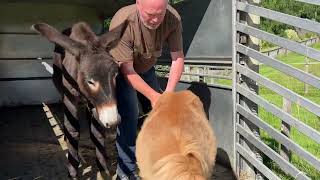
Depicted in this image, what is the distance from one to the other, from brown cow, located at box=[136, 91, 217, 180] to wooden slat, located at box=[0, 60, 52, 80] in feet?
25.6

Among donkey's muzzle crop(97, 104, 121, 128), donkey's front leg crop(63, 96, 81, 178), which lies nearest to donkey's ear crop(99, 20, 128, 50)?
donkey's muzzle crop(97, 104, 121, 128)

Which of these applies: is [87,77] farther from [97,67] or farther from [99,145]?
[99,145]

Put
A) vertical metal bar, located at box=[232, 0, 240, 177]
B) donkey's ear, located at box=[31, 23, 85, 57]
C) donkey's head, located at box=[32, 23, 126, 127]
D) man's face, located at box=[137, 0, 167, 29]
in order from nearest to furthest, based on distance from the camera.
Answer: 1. man's face, located at box=[137, 0, 167, 29]
2. donkey's head, located at box=[32, 23, 126, 127]
3. donkey's ear, located at box=[31, 23, 85, 57]
4. vertical metal bar, located at box=[232, 0, 240, 177]

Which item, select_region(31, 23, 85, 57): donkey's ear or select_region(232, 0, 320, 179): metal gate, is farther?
select_region(31, 23, 85, 57): donkey's ear

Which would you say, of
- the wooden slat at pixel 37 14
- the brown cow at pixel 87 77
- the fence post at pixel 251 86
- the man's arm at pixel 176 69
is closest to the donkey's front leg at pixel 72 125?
the brown cow at pixel 87 77

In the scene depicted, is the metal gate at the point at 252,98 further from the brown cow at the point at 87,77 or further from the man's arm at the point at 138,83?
the brown cow at the point at 87,77

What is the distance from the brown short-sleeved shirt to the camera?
13.8ft

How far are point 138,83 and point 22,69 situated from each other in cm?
727

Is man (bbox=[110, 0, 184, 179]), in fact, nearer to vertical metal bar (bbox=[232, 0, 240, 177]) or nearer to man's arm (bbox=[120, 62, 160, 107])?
man's arm (bbox=[120, 62, 160, 107])

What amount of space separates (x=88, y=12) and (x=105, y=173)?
6.28 metres

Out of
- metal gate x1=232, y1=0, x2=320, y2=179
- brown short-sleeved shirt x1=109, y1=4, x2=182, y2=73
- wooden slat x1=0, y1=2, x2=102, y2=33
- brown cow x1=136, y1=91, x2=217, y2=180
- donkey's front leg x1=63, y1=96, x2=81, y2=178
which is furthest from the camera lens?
wooden slat x1=0, y1=2, x2=102, y2=33

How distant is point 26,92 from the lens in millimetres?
10625

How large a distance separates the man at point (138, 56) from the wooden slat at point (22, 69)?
255 inches

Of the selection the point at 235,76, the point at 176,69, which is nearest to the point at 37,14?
the point at 235,76
